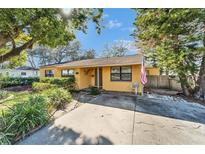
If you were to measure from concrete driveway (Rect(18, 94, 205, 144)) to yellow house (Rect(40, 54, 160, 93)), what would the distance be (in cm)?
446

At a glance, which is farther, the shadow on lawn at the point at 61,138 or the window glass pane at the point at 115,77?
the window glass pane at the point at 115,77

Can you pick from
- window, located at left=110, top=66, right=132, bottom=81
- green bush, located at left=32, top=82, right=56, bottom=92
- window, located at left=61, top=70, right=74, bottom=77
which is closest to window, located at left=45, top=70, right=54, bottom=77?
window, located at left=61, top=70, right=74, bottom=77

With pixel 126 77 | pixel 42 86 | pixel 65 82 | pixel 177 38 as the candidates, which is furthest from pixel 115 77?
pixel 42 86

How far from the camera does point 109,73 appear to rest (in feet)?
40.8

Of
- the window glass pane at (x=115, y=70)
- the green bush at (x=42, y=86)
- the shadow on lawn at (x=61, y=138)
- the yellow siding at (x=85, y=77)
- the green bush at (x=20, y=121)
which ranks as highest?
the window glass pane at (x=115, y=70)

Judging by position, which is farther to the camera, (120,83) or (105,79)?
(105,79)

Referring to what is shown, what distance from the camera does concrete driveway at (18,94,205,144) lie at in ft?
13.9

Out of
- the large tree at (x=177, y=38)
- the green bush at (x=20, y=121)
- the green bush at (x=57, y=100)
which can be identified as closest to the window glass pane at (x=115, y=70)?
the large tree at (x=177, y=38)

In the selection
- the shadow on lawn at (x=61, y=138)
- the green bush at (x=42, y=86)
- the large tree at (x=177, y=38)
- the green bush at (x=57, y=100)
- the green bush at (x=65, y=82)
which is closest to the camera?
the shadow on lawn at (x=61, y=138)

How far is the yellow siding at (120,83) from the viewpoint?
11.2 metres

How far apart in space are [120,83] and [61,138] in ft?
26.7

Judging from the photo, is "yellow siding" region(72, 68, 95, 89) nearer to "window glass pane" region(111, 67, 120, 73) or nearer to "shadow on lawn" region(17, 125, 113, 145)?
"window glass pane" region(111, 67, 120, 73)

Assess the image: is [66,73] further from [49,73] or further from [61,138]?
[61,138]

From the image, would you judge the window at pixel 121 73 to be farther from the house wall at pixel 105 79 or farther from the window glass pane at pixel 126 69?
the house wall at pixel 105 79
